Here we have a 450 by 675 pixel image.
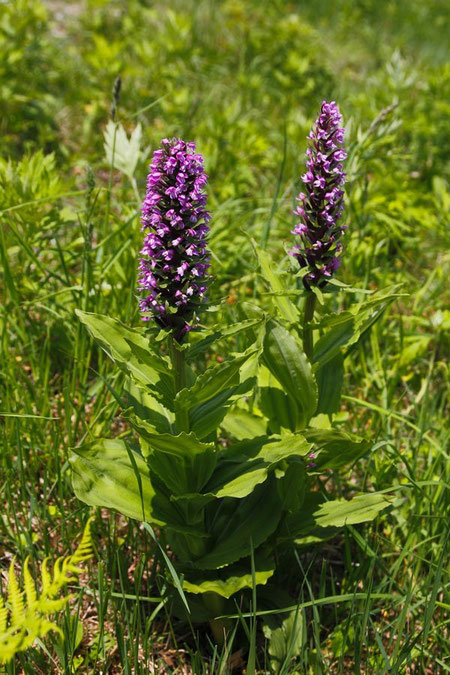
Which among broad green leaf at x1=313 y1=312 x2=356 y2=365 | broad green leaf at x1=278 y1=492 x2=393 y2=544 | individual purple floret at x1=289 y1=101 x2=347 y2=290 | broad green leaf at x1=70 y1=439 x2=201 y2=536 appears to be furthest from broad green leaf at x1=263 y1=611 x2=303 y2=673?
individual purple floret at x1=289 y1=101 x2=347 y2=290

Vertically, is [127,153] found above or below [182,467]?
above

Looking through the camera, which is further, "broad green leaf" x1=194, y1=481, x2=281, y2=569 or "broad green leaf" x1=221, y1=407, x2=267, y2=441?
"broad green leaf" x1=221, y1=407, x2=267, y2=441

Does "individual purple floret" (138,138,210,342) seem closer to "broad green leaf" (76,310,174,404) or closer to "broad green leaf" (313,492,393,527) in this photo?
"broad green leaf" (76,310,174,404)

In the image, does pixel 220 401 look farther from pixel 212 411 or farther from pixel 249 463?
pixel 249 463

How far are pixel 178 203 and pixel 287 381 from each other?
80cm

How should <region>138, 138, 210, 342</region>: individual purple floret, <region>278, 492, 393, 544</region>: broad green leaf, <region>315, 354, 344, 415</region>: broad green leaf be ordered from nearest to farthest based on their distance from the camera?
<region>138, 138, 210, 342</region>: individual purple floret → <region>278, 492, 393, 544</region>: broad green leaf → <region>315, 354, 344, 415</region>: broad green leaf

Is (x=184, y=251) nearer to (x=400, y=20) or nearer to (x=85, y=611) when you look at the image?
(x=85, y=611)

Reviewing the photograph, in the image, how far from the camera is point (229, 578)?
2154mm

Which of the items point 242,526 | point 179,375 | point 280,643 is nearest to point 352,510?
point 242,526

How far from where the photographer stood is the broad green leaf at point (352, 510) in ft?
6.89

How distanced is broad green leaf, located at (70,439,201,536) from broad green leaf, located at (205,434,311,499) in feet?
0.56

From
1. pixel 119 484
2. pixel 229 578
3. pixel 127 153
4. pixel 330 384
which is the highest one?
pixel 127 153

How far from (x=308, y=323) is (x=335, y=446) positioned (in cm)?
46

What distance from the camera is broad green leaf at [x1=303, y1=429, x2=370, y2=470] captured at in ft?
6.64
